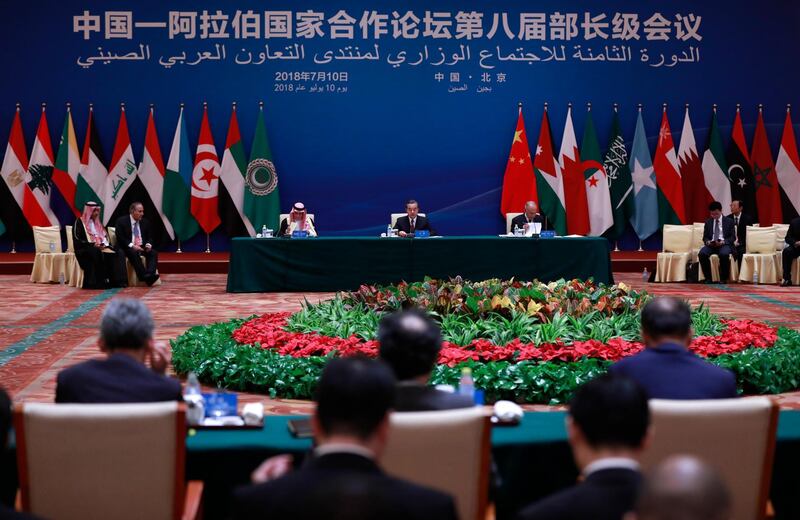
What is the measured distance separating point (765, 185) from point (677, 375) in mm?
12370

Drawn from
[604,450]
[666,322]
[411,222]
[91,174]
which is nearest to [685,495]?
[604,450]

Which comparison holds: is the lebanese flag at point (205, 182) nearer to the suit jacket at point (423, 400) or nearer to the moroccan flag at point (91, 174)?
the moroccan flag at point (91, 174)

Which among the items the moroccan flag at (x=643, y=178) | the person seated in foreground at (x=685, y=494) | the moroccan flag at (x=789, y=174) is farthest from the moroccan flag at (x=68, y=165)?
the person seated in foreground at (x=685, y=494)

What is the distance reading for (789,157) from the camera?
14.4 m

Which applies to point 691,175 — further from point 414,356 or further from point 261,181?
point 414,356

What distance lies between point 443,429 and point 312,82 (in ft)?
41.5

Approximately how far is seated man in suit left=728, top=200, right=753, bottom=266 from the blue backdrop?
211 cm

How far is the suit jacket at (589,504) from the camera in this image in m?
1.75

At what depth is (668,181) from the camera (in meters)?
14.4

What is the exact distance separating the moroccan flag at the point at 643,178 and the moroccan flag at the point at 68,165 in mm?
8167

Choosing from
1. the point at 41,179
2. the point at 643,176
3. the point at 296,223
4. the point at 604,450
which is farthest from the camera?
the point at 643,176

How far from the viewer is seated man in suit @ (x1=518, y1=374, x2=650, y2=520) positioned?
1754 mm

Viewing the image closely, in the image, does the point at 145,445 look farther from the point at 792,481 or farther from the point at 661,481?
the point at 792,481

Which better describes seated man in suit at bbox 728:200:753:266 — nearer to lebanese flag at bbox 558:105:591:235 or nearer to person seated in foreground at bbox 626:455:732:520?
lebanese flag at bbox 558:105:591:235
